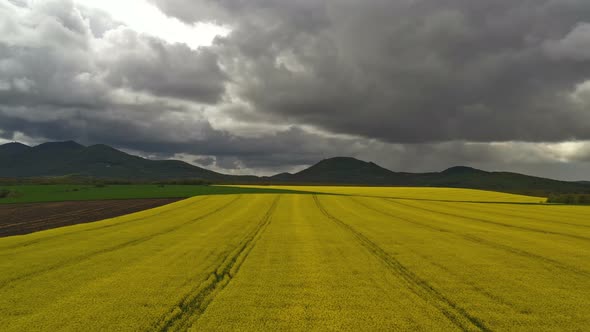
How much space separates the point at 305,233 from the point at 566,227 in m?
22.1

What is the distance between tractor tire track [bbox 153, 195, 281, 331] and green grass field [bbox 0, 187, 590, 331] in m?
0.05

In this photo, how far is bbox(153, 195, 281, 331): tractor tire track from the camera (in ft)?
28.0

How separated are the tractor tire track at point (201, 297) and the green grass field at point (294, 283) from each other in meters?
0.05

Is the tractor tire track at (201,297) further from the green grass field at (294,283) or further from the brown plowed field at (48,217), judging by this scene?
the brown plowed field at (48,217)

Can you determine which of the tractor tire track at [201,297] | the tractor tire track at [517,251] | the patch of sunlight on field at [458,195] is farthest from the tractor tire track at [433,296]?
the patch of sunlight on field at [458,195]

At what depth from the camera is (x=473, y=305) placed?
9.81 metres

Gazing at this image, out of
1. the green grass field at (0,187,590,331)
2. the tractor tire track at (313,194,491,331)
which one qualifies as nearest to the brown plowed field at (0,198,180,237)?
the green grass field at (0,187,590,331)

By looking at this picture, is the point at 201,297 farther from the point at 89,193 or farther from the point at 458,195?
the point at 458,195

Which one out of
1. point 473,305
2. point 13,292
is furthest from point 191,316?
point 473,305

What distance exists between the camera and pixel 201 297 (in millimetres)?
10539

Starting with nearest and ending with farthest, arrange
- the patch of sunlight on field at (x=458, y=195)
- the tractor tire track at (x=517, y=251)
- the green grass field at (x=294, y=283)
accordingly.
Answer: the green grass field at (x=294, y=283)
the tractor tire track at (x=517, y=251)
the patch of sunlight on field at (x=458, y=195)

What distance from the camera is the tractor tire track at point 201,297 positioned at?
853 centimetres

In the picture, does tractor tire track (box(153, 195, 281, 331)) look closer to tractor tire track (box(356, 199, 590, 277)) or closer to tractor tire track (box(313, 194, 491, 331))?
tractor tire track (box(313, 194, 491, 331))

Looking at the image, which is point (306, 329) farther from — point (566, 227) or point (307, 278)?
point (566, 227)
